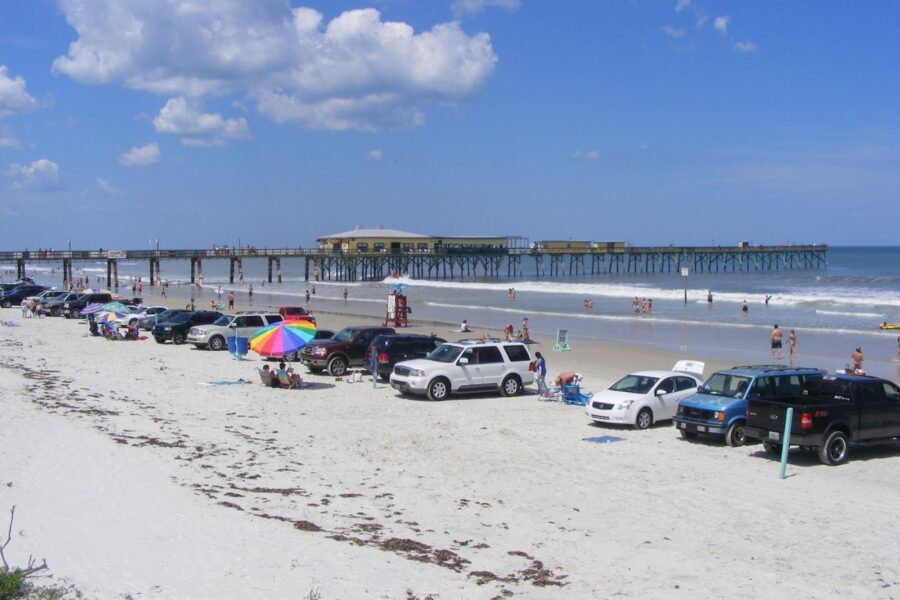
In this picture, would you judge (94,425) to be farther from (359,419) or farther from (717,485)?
(717,485)

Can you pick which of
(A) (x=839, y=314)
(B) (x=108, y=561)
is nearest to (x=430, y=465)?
(B) (x=108, y=561)

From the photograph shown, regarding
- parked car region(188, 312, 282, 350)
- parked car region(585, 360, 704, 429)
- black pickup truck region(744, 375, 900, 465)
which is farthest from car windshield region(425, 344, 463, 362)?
parked car region(188, 312, 282, 350)

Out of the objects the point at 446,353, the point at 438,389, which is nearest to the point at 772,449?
the point at 438,389

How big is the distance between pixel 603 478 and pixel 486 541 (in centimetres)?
363

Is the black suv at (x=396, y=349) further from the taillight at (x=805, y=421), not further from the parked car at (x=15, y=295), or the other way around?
the parked car at (x=15, y=295)

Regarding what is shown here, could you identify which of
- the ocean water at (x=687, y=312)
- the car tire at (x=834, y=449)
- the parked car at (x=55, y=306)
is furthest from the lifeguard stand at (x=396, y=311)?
the car tire at (x=834, y=449)

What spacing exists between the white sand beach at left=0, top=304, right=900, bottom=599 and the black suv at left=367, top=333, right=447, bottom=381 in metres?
3.72

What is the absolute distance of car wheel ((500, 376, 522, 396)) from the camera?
20.6m

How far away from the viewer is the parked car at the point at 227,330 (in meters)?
29.4

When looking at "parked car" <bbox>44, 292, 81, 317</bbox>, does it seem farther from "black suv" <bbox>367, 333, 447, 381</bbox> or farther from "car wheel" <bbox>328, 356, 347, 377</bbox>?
"black suv" <bbox>367, 333, 447, 381</bbox>

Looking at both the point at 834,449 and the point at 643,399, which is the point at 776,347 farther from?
the point at 834,449

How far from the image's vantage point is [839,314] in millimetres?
52312

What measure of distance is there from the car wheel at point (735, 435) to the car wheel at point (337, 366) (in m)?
11.8

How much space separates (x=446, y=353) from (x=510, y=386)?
70.3 inches
